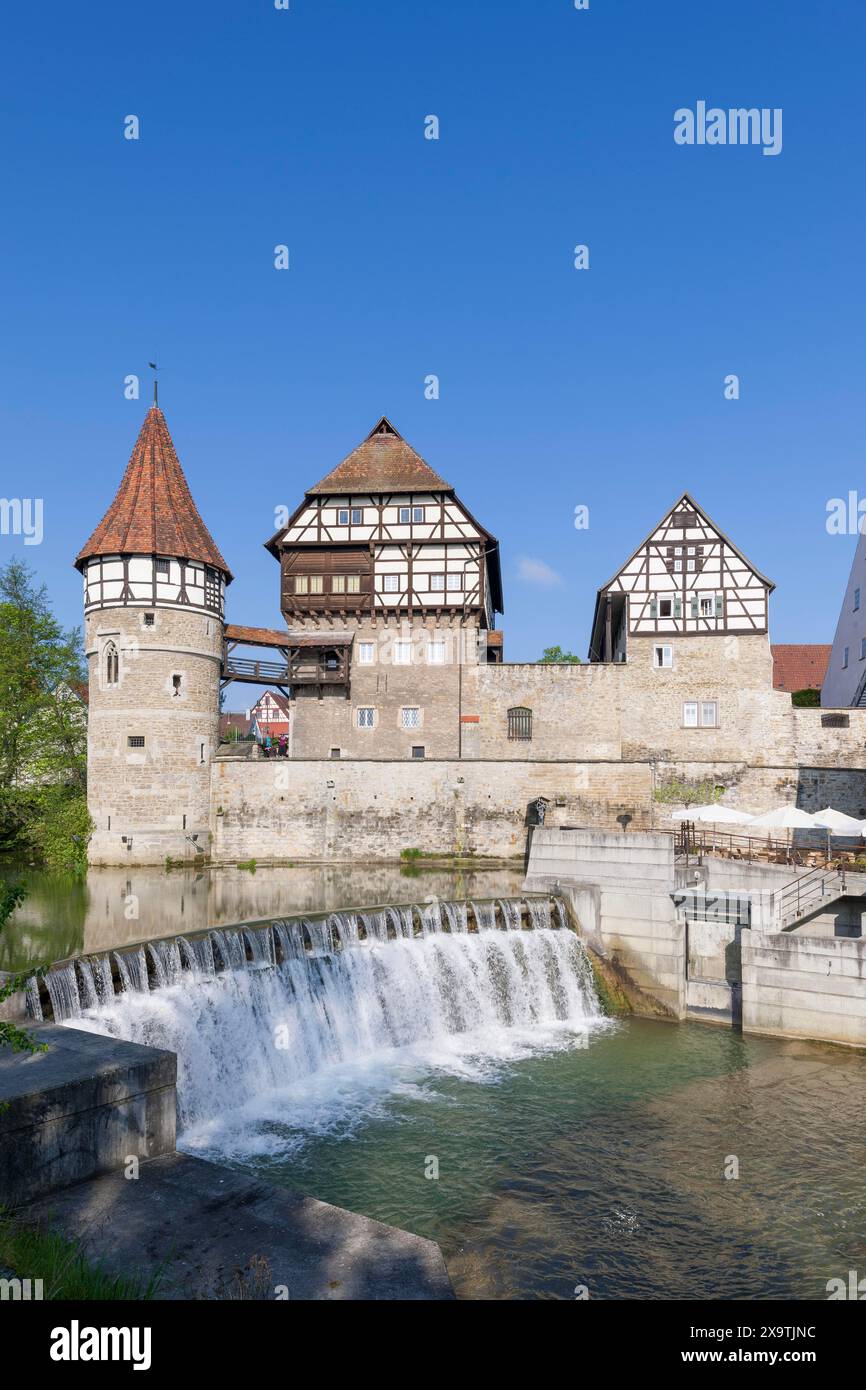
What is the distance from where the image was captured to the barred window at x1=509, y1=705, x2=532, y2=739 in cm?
3700

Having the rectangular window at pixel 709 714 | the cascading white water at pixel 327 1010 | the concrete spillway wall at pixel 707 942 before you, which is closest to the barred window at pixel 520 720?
the rectangular window at pixel 709 714

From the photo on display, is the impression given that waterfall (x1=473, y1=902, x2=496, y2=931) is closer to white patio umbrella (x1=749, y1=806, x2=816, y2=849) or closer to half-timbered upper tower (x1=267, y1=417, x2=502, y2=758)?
white patio umbrella (x1=749, y1=806, x2=816, y2=849)

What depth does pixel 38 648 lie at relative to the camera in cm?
3809

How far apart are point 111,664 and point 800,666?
3758 cm

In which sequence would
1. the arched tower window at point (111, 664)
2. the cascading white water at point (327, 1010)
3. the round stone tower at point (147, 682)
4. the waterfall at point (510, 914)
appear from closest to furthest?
the cascading white water at point (327, 1010)
the waterfall at point (510, 914)
the round stone tower at point (147, 682)
the arched tower window at point (111, 664)

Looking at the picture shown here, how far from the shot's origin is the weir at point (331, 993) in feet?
40.5

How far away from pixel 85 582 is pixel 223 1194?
32.0 meters

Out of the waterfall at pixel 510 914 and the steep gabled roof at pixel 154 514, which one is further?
the steep gabled roof at pixel 154 514

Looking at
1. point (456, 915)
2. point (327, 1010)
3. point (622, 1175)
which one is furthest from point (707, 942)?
point (622, 1175)

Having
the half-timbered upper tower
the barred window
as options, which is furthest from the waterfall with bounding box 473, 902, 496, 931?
the barred window

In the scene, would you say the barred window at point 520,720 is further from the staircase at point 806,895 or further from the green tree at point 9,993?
the green tree at point 9,993

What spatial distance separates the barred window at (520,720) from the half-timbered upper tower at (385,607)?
2351mm

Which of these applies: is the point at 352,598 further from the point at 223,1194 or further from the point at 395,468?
the point at 223,1194

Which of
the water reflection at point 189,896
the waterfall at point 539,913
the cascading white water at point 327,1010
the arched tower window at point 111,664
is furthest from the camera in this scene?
the arched tower window at point 111,664
